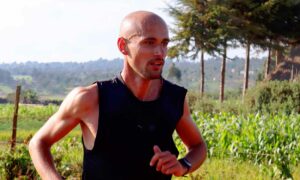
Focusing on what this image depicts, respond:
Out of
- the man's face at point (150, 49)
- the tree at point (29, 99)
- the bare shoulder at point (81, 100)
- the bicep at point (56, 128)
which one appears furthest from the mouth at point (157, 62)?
the tree at point (29, 99)

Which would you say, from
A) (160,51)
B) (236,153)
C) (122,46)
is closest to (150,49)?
(160,51)

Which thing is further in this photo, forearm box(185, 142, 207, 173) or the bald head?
forearm box(185, 142, 207, 173)

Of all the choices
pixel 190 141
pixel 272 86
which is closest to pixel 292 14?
pixel 272 86

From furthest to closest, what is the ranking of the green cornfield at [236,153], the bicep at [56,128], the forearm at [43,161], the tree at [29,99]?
1. the tree at [29,99]
2. the green cornfield at [236,153]
3. the bicep at [56,128]
4. the forearm at [43,161]

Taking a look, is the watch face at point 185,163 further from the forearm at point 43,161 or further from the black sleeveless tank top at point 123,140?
the forearm at point 43,161

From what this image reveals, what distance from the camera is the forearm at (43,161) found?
2.70 metres

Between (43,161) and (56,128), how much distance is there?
175mm

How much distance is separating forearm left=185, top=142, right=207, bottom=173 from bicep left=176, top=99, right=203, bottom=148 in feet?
0.10

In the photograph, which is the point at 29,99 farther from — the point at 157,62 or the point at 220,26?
the point at 157,62

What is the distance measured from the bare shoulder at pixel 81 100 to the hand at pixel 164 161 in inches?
15.1

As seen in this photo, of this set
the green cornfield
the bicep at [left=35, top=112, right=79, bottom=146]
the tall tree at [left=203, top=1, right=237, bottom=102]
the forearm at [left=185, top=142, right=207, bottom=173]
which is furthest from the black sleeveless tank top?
the tall tree at [left=203, top=1, right=237, bottom=102]

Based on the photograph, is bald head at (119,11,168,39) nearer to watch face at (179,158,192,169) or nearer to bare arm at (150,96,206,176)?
bare arm at (150,96,206,176)

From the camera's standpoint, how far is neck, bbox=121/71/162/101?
279 cm

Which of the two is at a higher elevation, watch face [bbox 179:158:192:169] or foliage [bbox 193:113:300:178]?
watch face [bbox 179:158:192:169]
